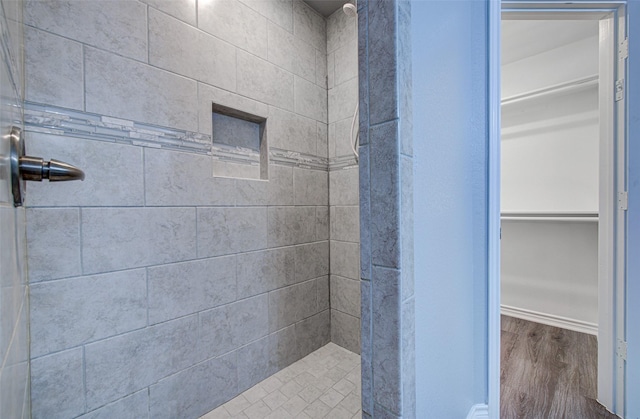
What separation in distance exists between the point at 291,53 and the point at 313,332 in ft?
6.74

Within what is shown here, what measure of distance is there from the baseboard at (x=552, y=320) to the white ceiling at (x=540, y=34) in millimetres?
2446

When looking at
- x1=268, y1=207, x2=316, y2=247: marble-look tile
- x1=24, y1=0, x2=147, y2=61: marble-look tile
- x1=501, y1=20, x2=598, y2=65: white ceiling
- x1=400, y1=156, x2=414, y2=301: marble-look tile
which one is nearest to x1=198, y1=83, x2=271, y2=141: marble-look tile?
x1=24, y1=0, x2=147, y2=61: marble-look tile

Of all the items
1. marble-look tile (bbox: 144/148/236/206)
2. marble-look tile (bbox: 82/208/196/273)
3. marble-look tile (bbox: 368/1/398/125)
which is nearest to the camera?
marble-look tile (bbox: 368/1/398/125)

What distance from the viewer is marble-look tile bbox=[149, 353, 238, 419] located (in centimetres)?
122

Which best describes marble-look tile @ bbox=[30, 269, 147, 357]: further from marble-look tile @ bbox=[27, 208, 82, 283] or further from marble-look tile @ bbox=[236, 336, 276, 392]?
marble-look tile @ bbox=[236, 336, 276, 392]

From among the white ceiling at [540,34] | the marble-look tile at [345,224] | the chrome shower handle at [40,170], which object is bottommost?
the marble-look tile at [345,224]

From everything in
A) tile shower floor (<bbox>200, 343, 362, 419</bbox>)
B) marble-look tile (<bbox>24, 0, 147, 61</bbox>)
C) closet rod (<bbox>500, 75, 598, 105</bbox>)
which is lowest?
tile shower floor (<bbox>200, 343, 362, 419</bbox>)

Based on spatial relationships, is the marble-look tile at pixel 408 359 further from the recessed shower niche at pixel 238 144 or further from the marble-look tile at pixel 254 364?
the recessed shower niche at pixel 238 144

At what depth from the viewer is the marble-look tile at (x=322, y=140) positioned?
6.57 ft

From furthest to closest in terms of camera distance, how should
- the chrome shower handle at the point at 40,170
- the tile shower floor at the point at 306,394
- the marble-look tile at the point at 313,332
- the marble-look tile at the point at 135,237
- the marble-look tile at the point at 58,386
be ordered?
the marble-look tile at the point at 313,332, the tile shower floor at the point at 306,394, the marble-look tile at the point at 135,237, the marble-look tile at the point at 58,386, the chrome shower handle at the point at 40,170

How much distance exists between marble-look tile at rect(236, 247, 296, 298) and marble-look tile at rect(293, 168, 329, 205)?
0.38 m

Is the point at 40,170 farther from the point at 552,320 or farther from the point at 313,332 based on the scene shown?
the point at 552,320

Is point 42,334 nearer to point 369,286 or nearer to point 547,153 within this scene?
point 369,286

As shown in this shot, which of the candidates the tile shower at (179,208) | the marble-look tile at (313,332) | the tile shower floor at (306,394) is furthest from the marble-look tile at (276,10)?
the tile shower floor at (306,394)
